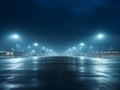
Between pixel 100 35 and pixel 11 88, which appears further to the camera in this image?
pixel 100 35

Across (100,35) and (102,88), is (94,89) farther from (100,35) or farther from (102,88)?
(100,35)

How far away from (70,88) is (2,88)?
3918mm

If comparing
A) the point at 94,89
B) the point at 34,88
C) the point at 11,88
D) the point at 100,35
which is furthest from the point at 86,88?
the point at 100,35

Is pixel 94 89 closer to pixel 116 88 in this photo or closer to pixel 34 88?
pixel 116 88

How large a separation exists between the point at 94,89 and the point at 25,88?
391cm

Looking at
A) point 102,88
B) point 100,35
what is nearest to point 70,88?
point 102,88

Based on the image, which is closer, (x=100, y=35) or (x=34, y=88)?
(x=34, y=88)

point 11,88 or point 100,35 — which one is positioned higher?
point 100,35

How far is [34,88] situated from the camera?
1605 cm

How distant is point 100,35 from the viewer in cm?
12506

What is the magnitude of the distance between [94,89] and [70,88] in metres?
1.43

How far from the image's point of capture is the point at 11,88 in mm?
16016

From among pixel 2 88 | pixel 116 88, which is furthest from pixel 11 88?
pixel 116 88

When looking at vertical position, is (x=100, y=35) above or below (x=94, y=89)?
above
